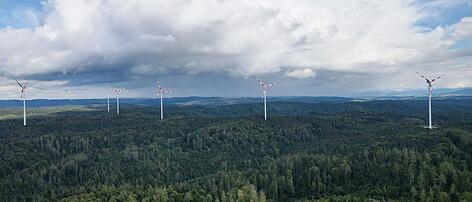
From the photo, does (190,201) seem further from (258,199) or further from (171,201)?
(258,199)

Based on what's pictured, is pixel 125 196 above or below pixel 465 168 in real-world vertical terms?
below

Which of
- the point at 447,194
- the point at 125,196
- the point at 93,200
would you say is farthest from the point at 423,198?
the point at 93,200

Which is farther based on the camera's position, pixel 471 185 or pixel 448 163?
pixel 448 163

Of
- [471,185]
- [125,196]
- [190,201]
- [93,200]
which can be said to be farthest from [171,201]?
[471,185]

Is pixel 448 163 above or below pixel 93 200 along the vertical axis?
above

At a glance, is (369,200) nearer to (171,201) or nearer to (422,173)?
(422,173)

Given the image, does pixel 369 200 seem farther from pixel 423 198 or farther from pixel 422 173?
pixel 422 173

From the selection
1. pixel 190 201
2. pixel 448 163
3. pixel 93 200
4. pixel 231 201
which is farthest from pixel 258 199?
pixel 448 163

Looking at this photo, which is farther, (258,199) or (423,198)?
(258,199)
